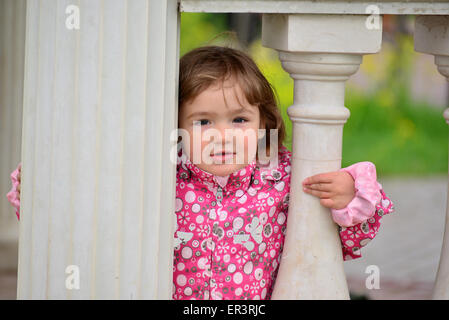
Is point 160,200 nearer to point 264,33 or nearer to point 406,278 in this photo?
point 264,33

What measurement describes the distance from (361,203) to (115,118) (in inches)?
26.8

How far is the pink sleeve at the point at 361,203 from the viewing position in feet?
6.26

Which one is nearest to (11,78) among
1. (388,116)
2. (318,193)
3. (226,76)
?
(226,76)

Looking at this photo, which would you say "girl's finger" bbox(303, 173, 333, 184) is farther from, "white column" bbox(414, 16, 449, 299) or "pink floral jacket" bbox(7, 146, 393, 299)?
"white column" bbox(414, 16, 449, 299)

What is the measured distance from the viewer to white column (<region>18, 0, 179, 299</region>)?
5.63 ft

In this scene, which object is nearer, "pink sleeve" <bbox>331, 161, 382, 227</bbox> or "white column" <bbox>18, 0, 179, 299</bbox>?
"white column" <bbox>18, 0, 179, 299</bbox>

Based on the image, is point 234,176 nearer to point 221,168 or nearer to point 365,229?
point 221,168

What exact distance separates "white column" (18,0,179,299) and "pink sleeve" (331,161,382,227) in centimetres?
46

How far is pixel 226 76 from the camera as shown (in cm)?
216

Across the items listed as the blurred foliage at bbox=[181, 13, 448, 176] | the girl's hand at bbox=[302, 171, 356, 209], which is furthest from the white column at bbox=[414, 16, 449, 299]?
the blurred foliage at bbox=[181, 13, 448, 176]

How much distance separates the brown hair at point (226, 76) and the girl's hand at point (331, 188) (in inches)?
15.0

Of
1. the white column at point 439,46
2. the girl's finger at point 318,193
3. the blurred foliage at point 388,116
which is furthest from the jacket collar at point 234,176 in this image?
the blurred foliage at point 388,116

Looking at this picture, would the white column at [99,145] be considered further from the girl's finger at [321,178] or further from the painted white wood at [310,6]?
the girl's finger at [321,178]
